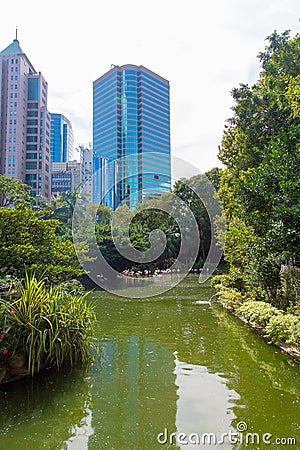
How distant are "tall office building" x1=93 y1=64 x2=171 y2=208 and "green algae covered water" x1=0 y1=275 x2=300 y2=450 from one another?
21.0ft

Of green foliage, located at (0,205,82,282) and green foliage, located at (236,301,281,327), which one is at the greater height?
green foliage, located at (0,205,82,282)

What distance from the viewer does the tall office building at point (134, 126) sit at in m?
11.2

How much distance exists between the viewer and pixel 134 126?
12828 millimetres

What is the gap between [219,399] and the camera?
350 cm

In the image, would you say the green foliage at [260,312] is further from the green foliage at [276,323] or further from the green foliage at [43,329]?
the green foliage at [43,329]

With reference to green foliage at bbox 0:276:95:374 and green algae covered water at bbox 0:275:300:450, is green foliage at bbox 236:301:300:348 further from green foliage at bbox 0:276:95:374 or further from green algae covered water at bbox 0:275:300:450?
green foliage at bbox 0:276:95:374

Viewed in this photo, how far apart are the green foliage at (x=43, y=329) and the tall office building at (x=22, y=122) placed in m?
34.9

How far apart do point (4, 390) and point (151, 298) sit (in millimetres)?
7602

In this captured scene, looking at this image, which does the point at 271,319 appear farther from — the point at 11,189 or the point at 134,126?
the point at 11,189

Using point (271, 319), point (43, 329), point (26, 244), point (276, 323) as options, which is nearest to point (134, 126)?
point (26, 244)

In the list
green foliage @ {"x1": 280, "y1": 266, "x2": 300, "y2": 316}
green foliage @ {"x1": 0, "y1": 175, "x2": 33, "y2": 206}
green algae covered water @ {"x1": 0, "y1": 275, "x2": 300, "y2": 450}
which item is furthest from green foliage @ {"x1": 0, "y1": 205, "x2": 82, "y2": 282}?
green foliage @ {"x1": 0, "y1": 175, "x2": 33, "y2": 206}

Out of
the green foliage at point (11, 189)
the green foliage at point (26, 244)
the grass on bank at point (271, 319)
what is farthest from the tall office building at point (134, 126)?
the green foliage at point (26, 244)

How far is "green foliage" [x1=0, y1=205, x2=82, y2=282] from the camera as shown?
19.9 feet

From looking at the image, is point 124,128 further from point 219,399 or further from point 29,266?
point 219,399
